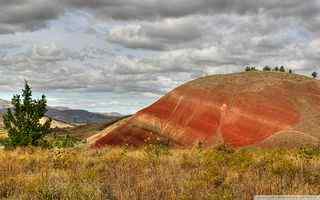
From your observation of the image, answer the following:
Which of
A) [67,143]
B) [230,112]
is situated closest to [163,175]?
[230,112]

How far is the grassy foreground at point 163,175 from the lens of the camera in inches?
376

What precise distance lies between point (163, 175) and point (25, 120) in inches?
574

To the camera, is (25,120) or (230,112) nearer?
(230,112)

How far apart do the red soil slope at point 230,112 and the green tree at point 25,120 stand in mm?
4940

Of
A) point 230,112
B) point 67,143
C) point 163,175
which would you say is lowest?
point 163,175

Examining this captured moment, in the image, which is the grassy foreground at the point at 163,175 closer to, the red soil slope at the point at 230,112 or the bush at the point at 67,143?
the red soil slope at the point at 230,112

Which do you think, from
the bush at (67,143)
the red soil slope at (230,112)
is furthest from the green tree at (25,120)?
the red soil slope at (230,112)

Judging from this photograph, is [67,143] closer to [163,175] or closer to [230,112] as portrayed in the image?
[230,112]

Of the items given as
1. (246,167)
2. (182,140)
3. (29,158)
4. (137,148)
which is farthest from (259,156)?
(29,158)

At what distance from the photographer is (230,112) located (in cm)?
1858

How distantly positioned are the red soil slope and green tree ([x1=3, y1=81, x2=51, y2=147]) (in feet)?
16.2

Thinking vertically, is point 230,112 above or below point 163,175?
above

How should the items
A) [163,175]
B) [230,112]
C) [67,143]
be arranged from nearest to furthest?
[163,175] < [230,112] < [67,143]

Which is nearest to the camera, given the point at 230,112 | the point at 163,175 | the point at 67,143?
the point at 163,175
